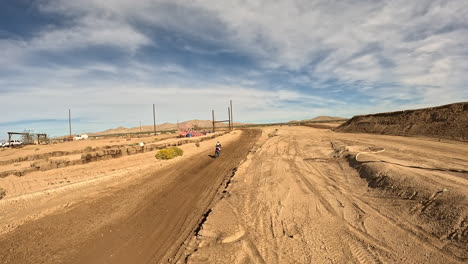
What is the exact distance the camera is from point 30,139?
50.5 metres

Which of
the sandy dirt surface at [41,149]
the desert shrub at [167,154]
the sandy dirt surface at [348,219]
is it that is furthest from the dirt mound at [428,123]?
the sandy dirt surface at [41,149]

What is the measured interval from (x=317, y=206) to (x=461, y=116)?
17.7 meters

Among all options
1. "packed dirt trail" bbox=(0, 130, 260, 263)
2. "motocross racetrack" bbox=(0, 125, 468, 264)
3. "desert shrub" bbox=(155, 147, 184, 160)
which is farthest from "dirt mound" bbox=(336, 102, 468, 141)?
"desert shrub" bbox=(155, 147, 184, 160)

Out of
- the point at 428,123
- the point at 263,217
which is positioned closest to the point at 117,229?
the point at 263,217

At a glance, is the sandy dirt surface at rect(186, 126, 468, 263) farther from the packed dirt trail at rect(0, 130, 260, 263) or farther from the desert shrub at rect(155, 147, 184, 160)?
the desert shrub at rect(155, 147, 184, 160)

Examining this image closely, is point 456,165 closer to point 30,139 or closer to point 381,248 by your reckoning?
point 381,248

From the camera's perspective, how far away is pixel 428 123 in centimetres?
1864

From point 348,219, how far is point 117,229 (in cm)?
663

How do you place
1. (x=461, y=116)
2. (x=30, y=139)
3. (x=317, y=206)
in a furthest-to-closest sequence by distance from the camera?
(x=30, y=139) → (x=461, y=116) → (x=317, y=206)

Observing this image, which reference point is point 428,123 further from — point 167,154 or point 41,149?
point 41,149

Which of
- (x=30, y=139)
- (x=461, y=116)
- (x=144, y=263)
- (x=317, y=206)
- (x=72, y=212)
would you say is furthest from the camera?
(x=30, y=139)

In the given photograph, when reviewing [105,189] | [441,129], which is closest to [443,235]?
[105,189]

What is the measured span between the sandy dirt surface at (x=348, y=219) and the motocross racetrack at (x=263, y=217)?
23 mm

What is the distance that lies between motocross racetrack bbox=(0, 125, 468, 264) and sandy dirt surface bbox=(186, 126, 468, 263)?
2 cm
